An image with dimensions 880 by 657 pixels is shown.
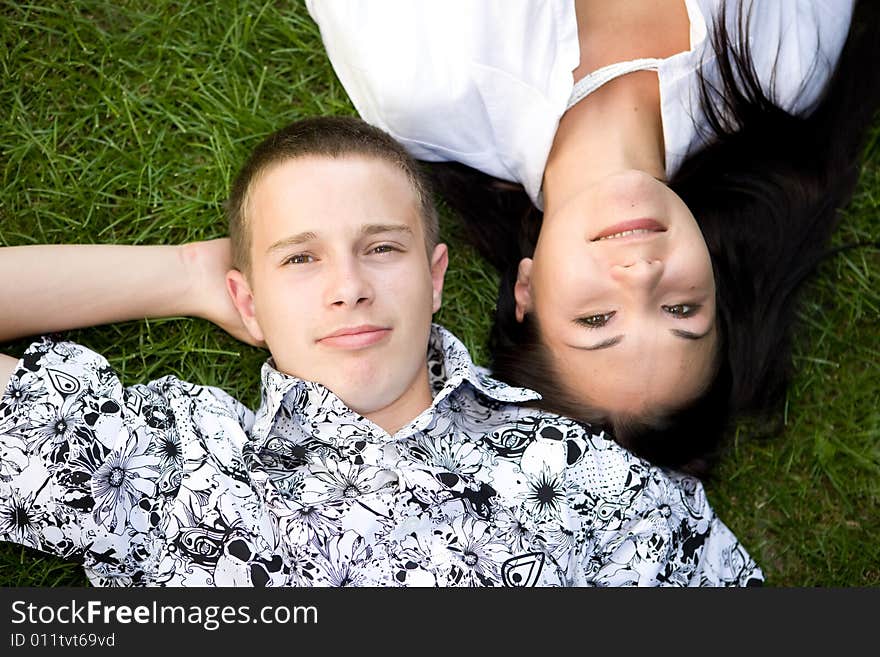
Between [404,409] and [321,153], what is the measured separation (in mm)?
687

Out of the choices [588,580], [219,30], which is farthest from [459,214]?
[588,580]

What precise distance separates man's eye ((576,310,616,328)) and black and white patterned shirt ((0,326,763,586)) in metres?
0.29

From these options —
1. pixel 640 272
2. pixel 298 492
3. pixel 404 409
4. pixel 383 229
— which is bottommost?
pixel 298 492

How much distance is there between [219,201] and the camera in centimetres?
268

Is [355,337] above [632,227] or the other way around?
the other way around

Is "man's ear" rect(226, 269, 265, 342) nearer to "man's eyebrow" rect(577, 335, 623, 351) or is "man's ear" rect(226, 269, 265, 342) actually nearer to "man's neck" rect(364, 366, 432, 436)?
"man's neck" rect(364, 366, 432, 436)

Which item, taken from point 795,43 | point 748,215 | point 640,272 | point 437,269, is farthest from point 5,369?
point 795,43

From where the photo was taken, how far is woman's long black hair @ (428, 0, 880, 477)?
2594 millimetres

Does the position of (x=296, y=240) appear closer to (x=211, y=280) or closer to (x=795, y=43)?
(x=211, y=280)

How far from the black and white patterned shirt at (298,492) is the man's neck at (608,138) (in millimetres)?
623

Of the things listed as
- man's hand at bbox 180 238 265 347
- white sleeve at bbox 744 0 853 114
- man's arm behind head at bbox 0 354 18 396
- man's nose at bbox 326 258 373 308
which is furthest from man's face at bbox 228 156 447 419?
white sleeve at bbox 744 0 853 114

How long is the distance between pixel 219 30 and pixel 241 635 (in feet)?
5.74

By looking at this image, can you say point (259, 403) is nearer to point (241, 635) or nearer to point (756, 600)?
point (241, 635)

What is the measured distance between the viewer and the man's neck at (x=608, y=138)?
8.26 feet
